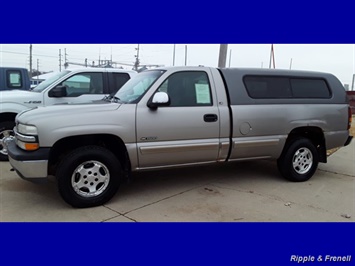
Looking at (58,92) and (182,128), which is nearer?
(182,128)

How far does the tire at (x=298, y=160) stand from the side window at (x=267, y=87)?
2.86 ft

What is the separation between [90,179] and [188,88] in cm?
189

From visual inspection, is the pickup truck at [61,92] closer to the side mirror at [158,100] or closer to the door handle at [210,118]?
the side mirror at [158,100]

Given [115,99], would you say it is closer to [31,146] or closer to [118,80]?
[31,146]

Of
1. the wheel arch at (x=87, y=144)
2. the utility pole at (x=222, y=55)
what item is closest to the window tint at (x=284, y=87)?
the wheel arch at (x=87, y=144)

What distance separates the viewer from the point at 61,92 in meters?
6.58

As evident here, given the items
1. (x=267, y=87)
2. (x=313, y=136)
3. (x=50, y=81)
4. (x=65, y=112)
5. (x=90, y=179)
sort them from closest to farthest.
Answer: (x=65, y=112) → (x=90, y=179) → (x=267, y=87) → (x=313, y=136) → (x=50, y=81)

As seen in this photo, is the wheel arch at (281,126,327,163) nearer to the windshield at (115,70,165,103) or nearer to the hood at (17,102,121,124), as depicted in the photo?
the windshield at (115,70,165,103)

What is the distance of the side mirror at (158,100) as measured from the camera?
4258 millimetres

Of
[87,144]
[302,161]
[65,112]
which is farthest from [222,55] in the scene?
[65,112]

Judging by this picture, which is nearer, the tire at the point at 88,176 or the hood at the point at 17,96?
the tire at the point at 88,176

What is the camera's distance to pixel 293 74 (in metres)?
5.47

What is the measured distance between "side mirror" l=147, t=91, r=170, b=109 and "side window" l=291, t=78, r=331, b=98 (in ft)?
7.98

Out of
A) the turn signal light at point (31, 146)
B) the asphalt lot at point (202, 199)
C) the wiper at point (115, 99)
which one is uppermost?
the wiper at point (115, 99)
